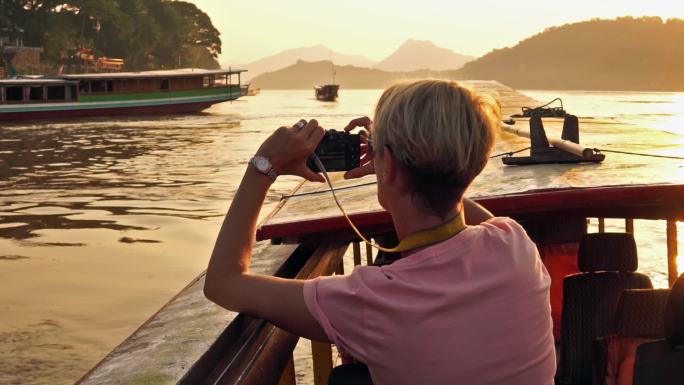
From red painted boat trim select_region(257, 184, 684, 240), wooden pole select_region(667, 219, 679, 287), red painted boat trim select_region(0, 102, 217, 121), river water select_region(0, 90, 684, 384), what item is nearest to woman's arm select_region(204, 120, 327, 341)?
red painted boat trim select_region(257, 184, 684, 240)

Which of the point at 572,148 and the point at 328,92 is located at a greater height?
the point at 328,92

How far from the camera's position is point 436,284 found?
1698mm

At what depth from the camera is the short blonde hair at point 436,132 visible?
1.65 meters

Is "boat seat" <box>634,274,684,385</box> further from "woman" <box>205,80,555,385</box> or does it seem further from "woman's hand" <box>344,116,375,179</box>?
"woman's hand" <box>344,116,375,179</box>

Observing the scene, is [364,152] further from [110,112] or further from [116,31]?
[116,31]

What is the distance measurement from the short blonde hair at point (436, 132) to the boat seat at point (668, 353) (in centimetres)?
70

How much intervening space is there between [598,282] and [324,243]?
3.62 feet

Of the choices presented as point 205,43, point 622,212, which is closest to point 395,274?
point 622,212

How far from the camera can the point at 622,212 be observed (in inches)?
→ 161

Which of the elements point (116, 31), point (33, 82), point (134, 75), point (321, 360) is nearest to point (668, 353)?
point (321, 360)

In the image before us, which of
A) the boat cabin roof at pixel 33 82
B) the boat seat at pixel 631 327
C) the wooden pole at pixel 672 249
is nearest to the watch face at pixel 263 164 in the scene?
the boat seat at pixel 631 327

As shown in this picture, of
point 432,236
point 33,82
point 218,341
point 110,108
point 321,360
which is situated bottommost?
point 321,360

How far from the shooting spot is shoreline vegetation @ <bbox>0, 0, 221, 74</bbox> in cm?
7919

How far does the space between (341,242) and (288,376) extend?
782mm
